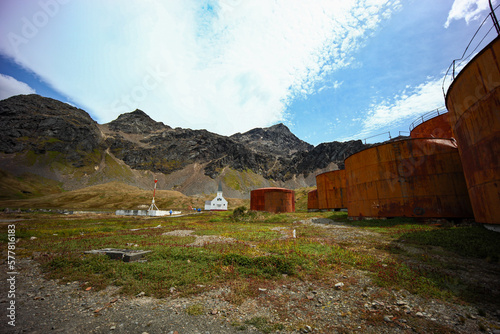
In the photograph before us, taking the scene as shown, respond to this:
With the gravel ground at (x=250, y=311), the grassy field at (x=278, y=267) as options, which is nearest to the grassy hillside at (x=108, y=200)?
the grassy field at (x=278, y=267)

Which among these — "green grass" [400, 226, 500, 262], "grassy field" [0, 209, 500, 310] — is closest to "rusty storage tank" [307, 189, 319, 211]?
"green grass" [400, 226, 500, 262]

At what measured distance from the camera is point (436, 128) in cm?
2362

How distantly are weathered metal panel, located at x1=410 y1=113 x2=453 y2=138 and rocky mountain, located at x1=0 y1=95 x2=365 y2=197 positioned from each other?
117 meters

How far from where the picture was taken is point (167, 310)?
16.0ft

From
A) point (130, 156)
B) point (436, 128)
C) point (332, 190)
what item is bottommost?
point (332, 190)

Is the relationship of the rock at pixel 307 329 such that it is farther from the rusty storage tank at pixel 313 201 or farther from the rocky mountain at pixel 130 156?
the rocky mountain at pixel 130 156

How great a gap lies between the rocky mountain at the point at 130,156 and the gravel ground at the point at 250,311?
127 meters

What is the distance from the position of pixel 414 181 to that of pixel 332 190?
19663mm

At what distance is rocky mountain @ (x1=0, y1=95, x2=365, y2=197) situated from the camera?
11869cm

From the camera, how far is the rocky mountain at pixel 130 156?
119 m

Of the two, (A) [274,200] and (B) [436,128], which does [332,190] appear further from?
(B) [436,128]

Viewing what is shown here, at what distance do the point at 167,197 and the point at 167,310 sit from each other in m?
92.1

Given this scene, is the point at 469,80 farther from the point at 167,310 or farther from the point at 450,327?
the point at 167,310

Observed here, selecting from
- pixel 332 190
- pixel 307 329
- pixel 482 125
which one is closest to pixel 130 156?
pixel 332 190
